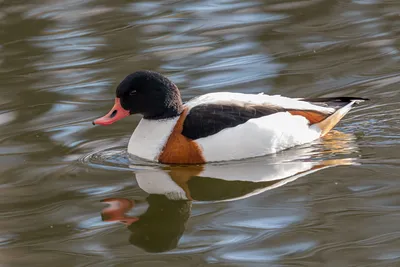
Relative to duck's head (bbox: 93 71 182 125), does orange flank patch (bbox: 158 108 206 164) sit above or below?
below

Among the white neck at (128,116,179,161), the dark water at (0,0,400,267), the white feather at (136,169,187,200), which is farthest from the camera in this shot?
the white neck at (128,116,179,161)

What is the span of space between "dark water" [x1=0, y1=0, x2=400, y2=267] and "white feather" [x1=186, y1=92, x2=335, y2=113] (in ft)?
1.19

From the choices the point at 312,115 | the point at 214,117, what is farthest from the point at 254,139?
the point at 312,115

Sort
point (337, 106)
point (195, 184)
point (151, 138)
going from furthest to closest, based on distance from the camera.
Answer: point (337, 106) < point (151, 138) < point (195, 184)

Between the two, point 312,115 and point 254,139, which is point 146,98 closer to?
point 254,139

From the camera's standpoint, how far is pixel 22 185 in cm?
810

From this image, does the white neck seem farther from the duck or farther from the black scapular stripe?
the black scapular stripe

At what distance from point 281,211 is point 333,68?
163 inches

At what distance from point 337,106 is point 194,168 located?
158cm

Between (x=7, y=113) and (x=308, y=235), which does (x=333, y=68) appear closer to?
(x=7, y=113)

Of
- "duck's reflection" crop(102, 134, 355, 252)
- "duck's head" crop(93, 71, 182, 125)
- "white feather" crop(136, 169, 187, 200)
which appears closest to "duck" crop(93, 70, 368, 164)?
"duck's head" crop(93, 71, 182, 125)

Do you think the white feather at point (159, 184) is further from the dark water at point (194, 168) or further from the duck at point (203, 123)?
the duck at point (203, 123)

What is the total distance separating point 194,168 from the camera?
8.38m

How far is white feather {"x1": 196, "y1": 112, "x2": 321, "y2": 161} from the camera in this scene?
8422 mm
